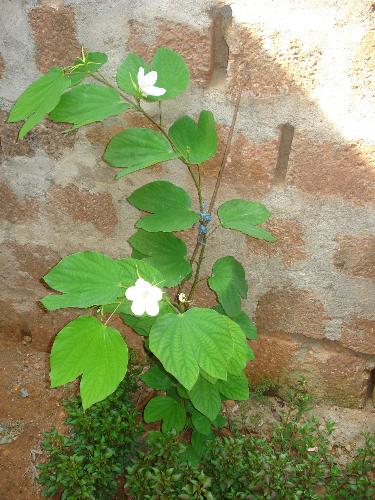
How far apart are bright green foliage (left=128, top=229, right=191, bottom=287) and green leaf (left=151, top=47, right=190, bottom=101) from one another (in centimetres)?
35

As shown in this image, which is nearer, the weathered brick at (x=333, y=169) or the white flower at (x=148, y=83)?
the white flower at (x=148, y=83)

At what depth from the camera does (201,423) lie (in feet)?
4.94

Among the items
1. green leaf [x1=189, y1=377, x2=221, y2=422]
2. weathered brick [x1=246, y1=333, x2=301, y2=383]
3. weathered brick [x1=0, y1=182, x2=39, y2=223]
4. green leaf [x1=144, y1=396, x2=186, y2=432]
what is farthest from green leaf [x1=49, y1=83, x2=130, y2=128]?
weathered brick [x1=246, y1=333, x2=301, y2=383]

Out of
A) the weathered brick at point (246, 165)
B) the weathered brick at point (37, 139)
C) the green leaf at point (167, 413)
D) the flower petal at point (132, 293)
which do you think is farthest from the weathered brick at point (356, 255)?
the weathered brick at point (37, 139)

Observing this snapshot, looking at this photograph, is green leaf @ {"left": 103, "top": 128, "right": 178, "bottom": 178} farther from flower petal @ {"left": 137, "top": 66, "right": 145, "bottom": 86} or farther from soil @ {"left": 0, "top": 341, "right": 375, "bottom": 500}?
soil @ {"left": 0, "top": 341, "right": 375, "bottom": 500}

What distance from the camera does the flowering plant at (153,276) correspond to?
99cm

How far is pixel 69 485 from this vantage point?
1422 mm

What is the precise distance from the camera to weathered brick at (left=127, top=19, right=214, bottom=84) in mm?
1283

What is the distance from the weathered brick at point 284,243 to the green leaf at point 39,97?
0.70m

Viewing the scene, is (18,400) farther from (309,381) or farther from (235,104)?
(235,104)

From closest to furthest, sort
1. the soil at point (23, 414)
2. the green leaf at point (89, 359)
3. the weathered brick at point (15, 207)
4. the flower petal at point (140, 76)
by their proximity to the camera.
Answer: the green leaf at point (89, 359), the flower petal at point (140, 76), the soil at point (23, 414), the weathered brick at point (15, 207)

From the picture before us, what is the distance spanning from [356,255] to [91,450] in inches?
36.6

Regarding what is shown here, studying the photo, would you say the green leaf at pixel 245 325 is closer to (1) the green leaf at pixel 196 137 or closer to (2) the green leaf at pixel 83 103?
(1) the green leaf at pixel 196 137

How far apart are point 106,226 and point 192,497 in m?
0.82
